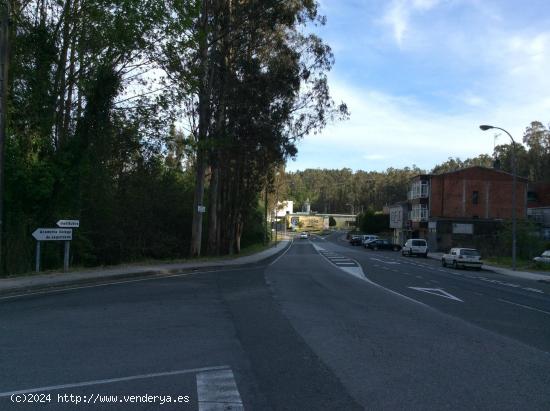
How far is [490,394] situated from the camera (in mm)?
6301

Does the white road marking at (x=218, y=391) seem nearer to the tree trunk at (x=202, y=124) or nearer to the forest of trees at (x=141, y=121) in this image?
the forest of trees at (x=141, y=121)

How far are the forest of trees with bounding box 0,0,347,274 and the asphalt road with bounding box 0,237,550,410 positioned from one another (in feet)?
29.9

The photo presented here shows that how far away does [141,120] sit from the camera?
27.3 m

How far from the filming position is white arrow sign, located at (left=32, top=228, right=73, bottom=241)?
18.8 meters

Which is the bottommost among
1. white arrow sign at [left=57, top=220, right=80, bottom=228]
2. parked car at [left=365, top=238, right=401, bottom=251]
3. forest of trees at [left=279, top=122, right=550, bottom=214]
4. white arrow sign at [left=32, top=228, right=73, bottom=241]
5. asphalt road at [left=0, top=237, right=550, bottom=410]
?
parked car at [left=365, top=238, right=401, bottom=251]

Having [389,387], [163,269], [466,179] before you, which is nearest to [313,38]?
[163,269]

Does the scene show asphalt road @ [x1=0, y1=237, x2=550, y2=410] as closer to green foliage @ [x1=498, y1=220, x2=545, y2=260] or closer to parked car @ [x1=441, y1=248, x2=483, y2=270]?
parked car @ [x1=441, y1=248, x2=483, y2=270]

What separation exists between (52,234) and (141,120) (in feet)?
31.2

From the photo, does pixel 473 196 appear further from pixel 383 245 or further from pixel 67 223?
pixel 67 223

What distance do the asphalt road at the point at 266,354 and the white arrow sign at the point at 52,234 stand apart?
4799 millimetres

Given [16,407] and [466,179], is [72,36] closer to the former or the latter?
[16,407]

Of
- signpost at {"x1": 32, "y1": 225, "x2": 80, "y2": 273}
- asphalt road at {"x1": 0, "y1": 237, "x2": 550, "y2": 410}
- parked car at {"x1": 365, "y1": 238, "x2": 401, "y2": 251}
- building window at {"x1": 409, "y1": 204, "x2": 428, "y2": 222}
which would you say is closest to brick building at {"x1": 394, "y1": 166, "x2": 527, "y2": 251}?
building window at {"x1": 409, "y1": 204, "x2": 428, "y2": 222}

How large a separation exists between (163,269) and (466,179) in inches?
2223

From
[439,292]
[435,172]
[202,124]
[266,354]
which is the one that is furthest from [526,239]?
[435,172]
